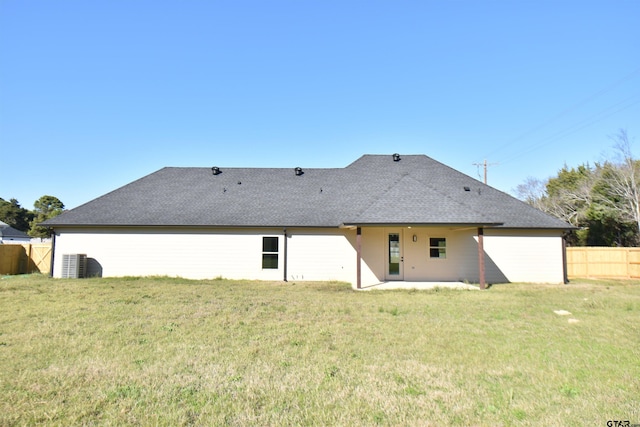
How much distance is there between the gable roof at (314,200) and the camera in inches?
584

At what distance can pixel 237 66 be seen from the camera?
15078 mm

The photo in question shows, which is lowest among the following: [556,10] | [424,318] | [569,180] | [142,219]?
[424,318]

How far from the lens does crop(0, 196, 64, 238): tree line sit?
183ft

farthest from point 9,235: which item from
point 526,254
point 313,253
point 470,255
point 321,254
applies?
point 526,254

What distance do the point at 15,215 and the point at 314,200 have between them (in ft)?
219

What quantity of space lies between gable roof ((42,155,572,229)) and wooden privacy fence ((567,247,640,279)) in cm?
382

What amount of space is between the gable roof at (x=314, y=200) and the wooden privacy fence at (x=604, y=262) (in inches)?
150

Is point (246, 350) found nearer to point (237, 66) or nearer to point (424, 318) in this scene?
point (424, 318)

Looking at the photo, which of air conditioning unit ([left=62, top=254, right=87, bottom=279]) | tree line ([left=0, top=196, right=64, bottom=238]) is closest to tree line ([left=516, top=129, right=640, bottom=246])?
air conditioning unit ([left=62, top=254, right=87, bottom=279])

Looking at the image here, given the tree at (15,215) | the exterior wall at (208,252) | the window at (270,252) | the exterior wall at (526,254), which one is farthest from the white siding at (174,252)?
the tree at (15,215)

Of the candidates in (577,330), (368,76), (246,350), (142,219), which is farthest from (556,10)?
(142,219)

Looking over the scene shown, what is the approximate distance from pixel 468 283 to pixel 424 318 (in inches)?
310

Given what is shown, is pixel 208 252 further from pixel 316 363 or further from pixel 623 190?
pixel 623 190

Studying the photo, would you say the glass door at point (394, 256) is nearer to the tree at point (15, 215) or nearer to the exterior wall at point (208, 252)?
the exterior wall at point (208, 252)
